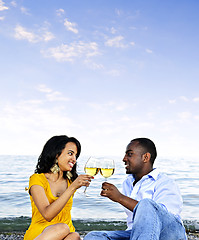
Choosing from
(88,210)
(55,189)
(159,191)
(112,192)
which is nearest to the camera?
(112,192)

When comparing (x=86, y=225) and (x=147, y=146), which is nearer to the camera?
(x=147, y=146)

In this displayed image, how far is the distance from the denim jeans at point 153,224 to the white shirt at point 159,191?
171mm

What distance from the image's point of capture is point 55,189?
3395 mm

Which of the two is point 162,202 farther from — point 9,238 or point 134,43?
point 134,43

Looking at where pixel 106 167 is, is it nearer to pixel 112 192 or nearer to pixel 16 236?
pixel 112 192

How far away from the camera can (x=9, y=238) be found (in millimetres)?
6090

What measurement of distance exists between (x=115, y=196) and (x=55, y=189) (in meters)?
0.75

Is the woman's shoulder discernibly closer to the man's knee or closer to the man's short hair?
the man's knee

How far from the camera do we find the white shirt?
10.0 ft

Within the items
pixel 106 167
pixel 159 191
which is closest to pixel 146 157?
pixel 159 191

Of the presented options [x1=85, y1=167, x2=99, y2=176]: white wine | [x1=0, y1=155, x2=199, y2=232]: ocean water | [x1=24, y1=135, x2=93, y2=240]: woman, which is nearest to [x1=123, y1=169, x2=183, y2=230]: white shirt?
[x1=85, y1=167, x2=99, y2=176]: white wine

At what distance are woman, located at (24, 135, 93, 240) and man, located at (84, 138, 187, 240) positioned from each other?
30 cm

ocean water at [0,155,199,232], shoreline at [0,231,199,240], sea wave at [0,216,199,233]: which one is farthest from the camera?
ocean water at [0,155,199,232]

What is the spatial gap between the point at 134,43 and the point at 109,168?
11.2m
